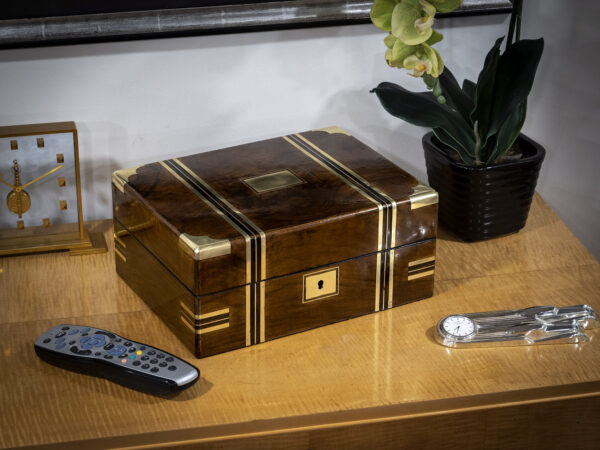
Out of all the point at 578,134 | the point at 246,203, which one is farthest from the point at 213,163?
the point at 578,134

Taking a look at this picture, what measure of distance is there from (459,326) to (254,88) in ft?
1.50

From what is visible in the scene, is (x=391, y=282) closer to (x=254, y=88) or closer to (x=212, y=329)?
(x=212, y=329)

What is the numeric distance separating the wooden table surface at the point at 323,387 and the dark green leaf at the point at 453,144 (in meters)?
0.17

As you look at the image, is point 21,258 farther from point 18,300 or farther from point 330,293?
point 330,293

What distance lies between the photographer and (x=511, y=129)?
105 centimetres

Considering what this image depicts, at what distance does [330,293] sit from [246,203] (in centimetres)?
14

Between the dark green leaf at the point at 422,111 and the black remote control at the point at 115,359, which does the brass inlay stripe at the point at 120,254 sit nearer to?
the black remote control at the point at 115,359

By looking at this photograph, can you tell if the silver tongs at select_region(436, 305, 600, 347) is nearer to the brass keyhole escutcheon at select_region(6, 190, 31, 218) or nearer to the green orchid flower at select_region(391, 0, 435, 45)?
the green orchid flower at select_region(391, 0, 435, 45)

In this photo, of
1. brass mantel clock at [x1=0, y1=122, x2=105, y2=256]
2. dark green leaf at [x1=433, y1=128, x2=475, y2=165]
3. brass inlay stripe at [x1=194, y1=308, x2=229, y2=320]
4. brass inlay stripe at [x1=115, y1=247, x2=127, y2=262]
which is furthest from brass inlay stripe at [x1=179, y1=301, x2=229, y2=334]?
dark green leaf at [x1=433, y1=128, x2=475, y2=165]

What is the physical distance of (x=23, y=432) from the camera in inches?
30.6

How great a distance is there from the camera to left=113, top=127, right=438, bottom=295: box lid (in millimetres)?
858

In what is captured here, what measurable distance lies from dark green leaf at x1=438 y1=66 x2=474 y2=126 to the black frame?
6.3 inches

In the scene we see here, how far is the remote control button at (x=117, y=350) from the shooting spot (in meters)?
0.85

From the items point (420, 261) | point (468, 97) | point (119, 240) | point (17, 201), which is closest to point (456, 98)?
point (468, 97)
